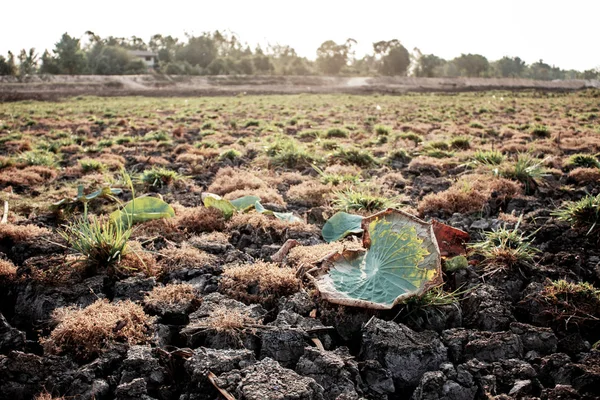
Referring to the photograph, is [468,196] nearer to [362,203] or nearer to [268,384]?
[362,203]

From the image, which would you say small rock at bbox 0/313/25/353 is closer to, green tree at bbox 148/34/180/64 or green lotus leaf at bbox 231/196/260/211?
green lotus leaf at bbox 231/196/260/211

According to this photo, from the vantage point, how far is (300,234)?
3.54m

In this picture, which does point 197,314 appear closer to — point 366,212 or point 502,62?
point 366,212

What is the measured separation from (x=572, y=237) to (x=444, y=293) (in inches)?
54.7

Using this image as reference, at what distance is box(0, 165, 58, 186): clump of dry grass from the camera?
5.18 meters

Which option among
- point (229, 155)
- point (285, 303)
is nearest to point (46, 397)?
point (285, 303)

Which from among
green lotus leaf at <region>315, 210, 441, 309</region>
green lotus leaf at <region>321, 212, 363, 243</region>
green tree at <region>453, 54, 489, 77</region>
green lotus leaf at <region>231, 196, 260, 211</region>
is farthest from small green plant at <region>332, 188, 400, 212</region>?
green tree at <region>453, 54, 489, 77</region>

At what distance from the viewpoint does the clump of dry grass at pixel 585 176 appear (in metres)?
4.94

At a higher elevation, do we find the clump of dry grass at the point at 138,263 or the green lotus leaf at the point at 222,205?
the green lotus leaf at the point at 222,205

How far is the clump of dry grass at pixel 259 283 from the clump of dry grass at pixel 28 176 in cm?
364

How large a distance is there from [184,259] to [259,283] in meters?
0.66

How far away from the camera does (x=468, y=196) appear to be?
4227mm

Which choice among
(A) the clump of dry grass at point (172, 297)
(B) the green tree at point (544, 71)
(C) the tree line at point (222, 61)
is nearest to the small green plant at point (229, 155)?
(A) the clump of dry grass at point (172, 297)

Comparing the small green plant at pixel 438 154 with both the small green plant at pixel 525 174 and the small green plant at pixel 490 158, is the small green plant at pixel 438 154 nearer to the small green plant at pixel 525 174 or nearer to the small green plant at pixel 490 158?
the small green plant at pixel 490 158
